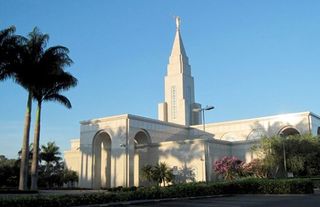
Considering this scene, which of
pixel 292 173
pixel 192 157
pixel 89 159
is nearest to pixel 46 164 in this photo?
pixel 89 159

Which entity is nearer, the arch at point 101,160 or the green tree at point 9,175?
the green tree at point 9,175

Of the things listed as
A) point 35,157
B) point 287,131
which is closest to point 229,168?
point 287,131

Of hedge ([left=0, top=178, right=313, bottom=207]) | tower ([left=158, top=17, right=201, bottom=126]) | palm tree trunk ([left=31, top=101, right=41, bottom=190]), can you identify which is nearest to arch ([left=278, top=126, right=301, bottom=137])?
tower ([left=158, top=17, right=201, bottom=126])

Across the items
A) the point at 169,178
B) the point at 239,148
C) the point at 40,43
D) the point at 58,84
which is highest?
the point at 40,43

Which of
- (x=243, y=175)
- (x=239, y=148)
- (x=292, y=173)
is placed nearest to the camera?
(x=292, y=173)

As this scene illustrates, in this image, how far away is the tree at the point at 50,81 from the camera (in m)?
33.2

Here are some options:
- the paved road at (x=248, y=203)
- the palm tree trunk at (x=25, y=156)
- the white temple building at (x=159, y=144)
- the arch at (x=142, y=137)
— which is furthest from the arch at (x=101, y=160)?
the paved road at (x=248, y=203)

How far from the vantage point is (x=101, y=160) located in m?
57.3

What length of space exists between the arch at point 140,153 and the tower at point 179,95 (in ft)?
39.6

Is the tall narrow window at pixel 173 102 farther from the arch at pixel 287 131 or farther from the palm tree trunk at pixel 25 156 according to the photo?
the palm tree trunk at pixel 25 156

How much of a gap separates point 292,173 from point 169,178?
527 inches

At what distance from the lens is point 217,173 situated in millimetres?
48562

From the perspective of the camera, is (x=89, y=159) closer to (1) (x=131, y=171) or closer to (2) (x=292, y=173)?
(1) (x=131, y=171)

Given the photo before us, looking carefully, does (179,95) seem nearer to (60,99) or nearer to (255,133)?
(255,133)
